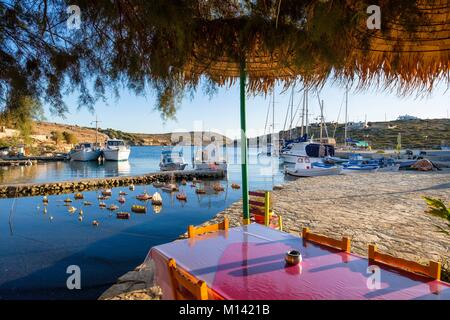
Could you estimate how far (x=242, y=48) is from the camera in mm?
2793

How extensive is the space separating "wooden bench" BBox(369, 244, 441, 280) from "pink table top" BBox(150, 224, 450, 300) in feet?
0.24

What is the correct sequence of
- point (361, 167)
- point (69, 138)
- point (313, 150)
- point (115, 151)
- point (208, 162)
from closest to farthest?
point (361, 167) → point (313, 150) → point (208, 162) → point (115, 151) → point (69, 138)

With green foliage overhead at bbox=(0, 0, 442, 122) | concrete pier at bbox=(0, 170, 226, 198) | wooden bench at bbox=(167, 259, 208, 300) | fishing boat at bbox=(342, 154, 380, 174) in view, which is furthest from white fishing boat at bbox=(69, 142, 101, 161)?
wooden bench at bbox=(167, 259, 208, 300)

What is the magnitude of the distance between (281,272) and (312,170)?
22343 mm

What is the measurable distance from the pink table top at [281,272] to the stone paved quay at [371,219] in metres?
1.23

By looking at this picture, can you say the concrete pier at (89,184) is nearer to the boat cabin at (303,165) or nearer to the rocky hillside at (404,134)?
the boat cabin at (303,165)

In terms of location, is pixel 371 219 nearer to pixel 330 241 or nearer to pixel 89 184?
pixel 330 241

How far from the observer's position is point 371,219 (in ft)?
26.1

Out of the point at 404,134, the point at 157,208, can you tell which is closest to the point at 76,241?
the point at 157,208

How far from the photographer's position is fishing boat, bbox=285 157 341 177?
74.3 feet

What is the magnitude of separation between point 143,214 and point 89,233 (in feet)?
10.1
